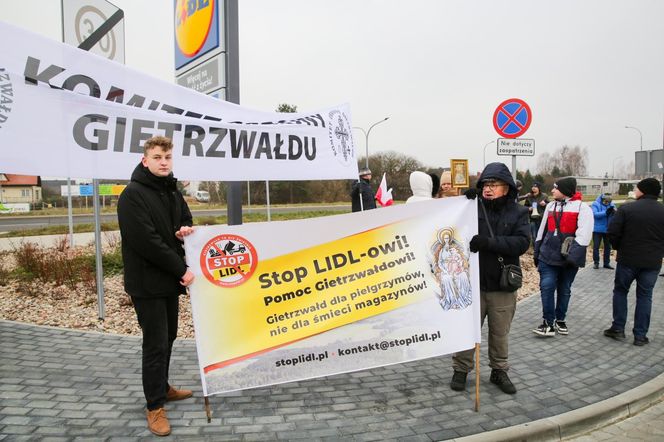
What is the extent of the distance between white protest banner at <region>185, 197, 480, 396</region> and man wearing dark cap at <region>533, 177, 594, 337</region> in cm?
211

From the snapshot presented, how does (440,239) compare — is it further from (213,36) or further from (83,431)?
(213,36)

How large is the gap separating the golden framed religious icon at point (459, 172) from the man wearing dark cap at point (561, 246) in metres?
2.18

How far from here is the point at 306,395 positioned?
3.86 meters

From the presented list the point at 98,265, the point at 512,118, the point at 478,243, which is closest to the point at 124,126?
the point at 98,265

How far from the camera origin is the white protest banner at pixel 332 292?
11.0ft

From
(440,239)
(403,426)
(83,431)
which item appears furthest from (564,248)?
(83,431)

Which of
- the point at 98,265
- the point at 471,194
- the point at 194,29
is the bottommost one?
the point at 98,265

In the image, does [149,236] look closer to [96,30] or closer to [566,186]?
[96,30]

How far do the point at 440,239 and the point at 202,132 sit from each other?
2.60m

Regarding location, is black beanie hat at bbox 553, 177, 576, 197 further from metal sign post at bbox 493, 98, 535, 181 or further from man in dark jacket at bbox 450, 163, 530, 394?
metal sign post at bbox 493, 98, 535, 181

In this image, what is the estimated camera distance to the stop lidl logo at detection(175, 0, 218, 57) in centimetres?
553

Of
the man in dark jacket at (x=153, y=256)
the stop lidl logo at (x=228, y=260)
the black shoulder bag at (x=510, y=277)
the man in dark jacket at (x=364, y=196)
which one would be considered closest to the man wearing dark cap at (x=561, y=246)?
the black shoulder bag at (x=510, y=277)

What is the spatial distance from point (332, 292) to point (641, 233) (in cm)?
407

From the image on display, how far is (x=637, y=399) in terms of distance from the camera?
3.88 m
